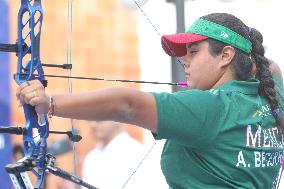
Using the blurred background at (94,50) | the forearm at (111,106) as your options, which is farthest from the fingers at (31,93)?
the blurred background at (94,50)

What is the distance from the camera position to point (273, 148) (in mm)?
1712

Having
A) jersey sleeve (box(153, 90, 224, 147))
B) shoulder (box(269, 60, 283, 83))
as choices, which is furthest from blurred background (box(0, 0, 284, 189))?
jersey sleeve (box(153, 90, 224, 147))

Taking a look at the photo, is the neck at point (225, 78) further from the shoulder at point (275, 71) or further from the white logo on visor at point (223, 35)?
the shoulder at point (275, 71)

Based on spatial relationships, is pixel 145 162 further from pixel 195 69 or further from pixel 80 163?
pixel 195 69

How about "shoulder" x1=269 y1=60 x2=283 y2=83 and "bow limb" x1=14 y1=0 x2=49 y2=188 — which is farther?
"shoulder" x1=269 y1=60 x2=283 y2=83

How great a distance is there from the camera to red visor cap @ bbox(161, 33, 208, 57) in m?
1.72

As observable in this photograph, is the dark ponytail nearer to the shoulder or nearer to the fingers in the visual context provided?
the shoulder

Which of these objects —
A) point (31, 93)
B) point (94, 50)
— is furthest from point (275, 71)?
point (94, 50)

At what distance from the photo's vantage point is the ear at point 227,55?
5.59 ft

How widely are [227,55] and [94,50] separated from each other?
1.55m

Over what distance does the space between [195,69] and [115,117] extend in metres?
0.33

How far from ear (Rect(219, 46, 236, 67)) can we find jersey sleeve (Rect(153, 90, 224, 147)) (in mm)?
181

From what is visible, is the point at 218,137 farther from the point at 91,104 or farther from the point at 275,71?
the point at 275,71

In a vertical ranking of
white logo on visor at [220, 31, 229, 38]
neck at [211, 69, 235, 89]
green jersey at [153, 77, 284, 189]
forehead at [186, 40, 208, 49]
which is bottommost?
green jersey at [153, 77, 284, 189]
